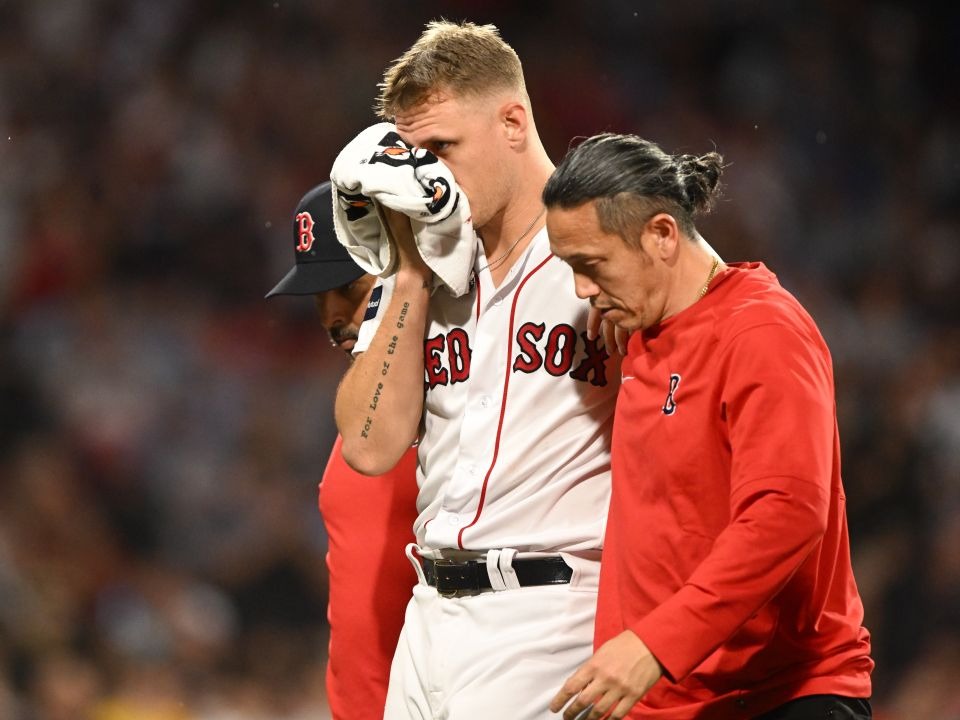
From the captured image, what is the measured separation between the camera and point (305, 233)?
288cm

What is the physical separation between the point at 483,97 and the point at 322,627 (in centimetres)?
314

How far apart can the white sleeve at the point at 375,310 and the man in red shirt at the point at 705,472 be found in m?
0.52

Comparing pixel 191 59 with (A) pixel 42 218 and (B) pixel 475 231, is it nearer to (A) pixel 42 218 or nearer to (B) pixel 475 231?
(A) pixel 42 218

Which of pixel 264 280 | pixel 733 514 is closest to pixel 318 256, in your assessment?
pixel 733 514

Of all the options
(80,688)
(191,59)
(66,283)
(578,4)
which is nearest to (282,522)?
(80,688)

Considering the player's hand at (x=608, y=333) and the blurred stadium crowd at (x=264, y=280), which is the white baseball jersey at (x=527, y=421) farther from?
the blurred stadium crowd at (x=264, y=280)

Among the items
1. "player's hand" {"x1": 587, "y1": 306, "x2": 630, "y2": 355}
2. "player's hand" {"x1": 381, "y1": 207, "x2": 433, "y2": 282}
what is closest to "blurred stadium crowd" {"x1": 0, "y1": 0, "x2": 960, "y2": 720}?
"player's hand" {"x1": 381, "y1": 207, "x2": 433, "y2": 282}

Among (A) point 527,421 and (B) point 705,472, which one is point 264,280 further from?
(B) point 705,472

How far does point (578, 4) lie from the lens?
615 centimetres

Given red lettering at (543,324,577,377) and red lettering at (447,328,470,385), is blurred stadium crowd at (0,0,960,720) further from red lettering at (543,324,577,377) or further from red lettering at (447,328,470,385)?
red lettering at (543,324,577,377)

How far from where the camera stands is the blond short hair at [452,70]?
93.6 inches

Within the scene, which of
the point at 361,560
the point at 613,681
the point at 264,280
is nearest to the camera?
the point at 613,681

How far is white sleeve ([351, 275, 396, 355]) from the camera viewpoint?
247 cm

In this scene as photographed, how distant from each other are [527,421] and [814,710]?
0.70 metres
